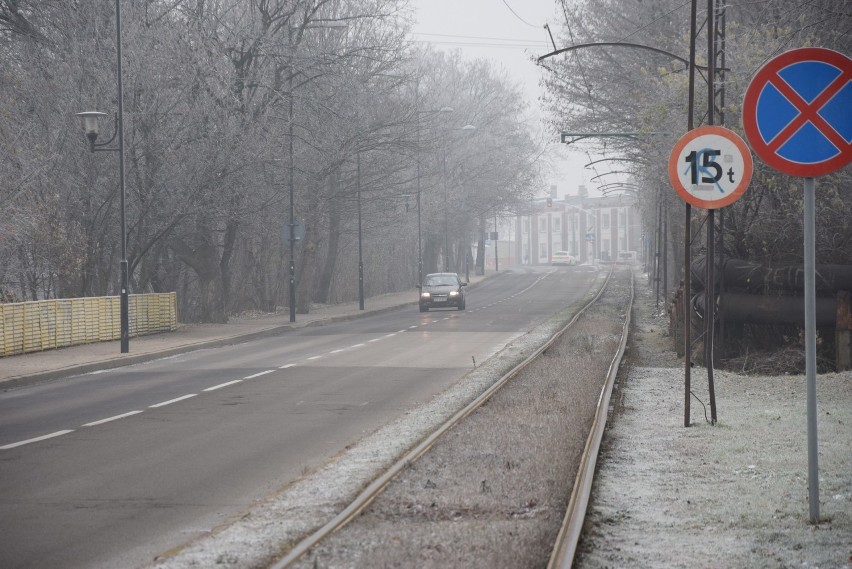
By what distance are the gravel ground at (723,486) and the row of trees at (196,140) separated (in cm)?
1645

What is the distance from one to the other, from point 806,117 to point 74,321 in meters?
24.0

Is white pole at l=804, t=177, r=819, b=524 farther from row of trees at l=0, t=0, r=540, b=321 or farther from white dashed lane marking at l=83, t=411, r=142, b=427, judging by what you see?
row of trees at l=0, t=0, r=540, b=321

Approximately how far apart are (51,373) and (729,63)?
1380 cm

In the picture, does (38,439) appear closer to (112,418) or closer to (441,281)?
(112,418)

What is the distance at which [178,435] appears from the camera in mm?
12672

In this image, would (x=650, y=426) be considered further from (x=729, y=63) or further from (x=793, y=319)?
(x=729, y=63)

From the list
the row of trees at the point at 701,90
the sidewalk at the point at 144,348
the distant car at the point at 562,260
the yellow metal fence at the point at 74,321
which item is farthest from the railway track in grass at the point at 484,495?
the distant car at the point at 562,260

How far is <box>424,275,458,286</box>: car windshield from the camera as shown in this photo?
50.0m

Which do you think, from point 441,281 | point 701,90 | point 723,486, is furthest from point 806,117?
point 441,281

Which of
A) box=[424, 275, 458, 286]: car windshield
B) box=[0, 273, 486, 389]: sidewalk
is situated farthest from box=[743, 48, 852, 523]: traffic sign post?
box=[424, 275, 458, 286]: car windshield

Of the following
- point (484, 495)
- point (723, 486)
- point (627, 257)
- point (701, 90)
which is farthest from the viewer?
point (627, 257)

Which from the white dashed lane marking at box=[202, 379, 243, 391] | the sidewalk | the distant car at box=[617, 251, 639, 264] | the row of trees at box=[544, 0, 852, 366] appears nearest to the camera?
the white dashed lane marking at box=[202, 379, 243, 391]

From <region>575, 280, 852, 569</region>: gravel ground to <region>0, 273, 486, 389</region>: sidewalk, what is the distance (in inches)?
447

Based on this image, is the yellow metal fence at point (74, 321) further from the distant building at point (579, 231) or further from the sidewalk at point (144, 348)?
the distant building at point (579, 231)
